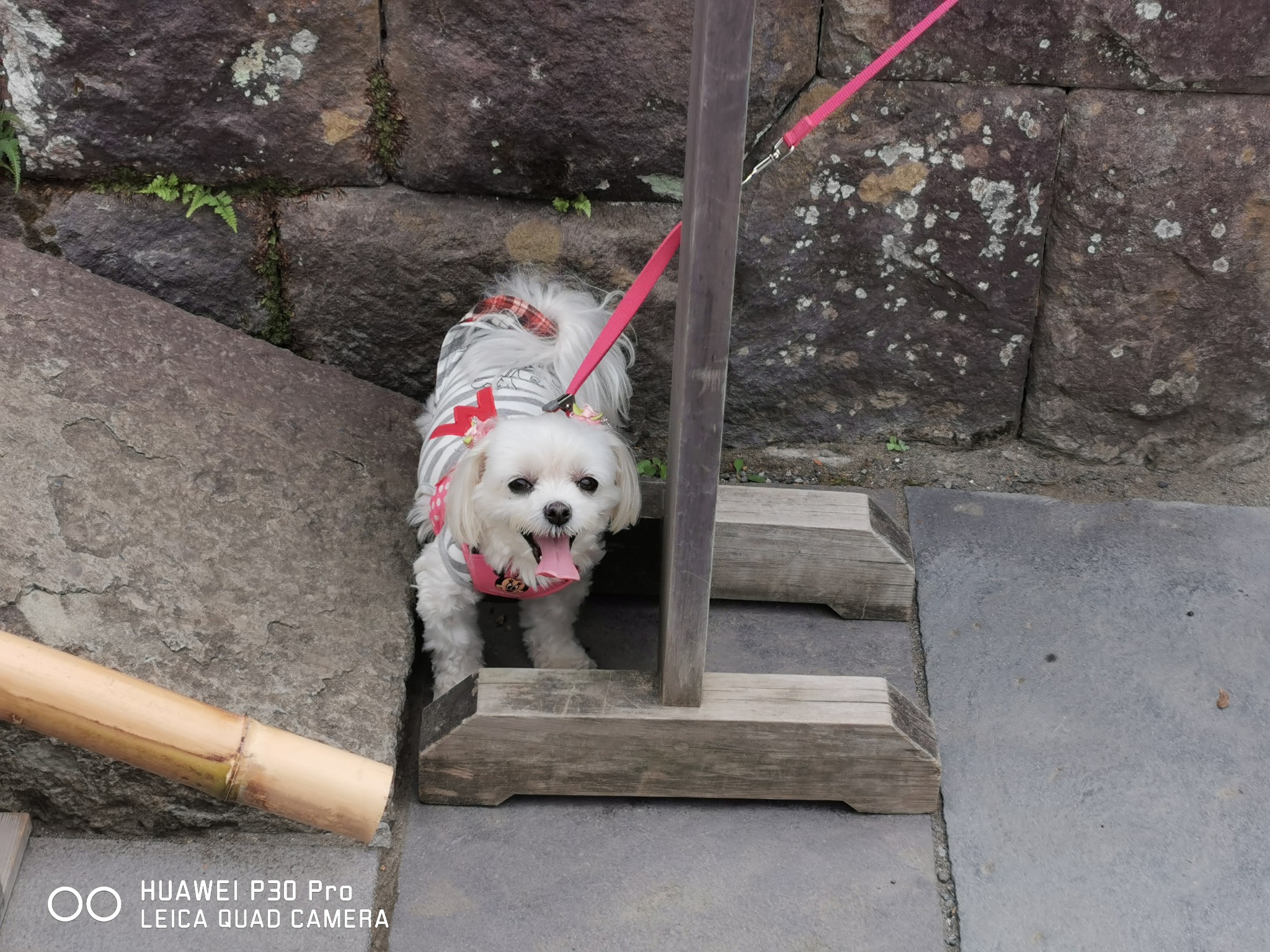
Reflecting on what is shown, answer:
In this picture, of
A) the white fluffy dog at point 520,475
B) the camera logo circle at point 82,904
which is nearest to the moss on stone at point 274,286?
the white fluffy dog at point 520,475

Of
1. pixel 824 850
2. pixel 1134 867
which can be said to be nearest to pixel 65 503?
pixel 824 850

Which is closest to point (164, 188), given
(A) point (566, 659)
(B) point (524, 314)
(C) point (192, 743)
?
(B) point (524, 314)

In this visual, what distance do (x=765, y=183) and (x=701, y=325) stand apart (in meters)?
1.17

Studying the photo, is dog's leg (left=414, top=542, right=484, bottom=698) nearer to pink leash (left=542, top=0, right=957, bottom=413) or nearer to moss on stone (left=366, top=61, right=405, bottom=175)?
pink leash (left=542, top=0, right=957, bottom=413)

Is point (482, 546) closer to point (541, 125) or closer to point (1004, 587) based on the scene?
point (541, 125)

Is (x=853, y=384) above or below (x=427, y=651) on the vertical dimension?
above

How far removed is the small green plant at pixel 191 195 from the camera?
9.02ft

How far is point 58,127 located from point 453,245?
95cm

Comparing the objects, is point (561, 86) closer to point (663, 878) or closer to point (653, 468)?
point (653, 468)

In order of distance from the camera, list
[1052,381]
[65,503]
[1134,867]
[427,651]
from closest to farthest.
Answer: [1134,867]
[65,503]
[427,651]
[1052,381]

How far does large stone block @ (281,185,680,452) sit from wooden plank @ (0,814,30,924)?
139 cm

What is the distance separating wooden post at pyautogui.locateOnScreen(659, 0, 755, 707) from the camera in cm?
156

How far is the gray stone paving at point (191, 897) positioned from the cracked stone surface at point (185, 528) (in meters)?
0.05

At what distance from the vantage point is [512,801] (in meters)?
2.21
